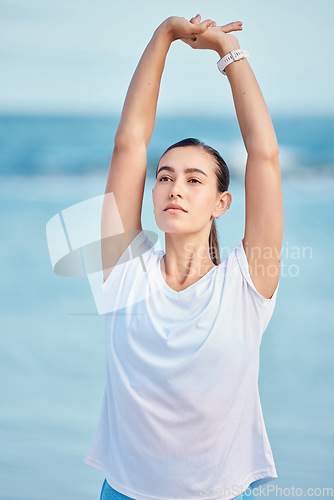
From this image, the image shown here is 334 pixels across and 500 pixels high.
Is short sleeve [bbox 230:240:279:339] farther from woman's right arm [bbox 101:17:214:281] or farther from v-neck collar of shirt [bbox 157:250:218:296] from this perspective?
woman's right arm [bbox 101:17:214:281]

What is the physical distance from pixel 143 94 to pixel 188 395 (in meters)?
0.66

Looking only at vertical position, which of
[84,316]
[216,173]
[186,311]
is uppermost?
[84,316]

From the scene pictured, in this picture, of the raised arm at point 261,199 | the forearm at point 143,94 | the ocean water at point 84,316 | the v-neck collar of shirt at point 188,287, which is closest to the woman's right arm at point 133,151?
the forearm at point 143,94

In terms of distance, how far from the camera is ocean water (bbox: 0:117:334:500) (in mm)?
2279

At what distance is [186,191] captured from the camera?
1297 mm

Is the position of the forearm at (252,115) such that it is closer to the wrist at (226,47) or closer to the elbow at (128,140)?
the wrist at (226,47)

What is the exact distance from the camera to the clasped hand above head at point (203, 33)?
1375mm

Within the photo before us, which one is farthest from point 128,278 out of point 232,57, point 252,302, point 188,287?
point 232,57

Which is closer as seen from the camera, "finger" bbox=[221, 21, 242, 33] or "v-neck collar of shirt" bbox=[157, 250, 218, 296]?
"v-neck collar of shirt" bbox=[157, 250, 218, 296]

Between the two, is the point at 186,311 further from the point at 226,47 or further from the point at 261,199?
the point at 226,47

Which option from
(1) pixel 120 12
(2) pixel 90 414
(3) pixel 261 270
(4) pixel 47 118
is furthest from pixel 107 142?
(3) pixel 261 270

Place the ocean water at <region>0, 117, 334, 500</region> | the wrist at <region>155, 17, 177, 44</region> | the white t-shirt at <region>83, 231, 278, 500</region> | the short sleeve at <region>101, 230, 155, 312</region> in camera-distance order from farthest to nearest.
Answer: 1. the ocean water at <region>0, 117, 334, 500</region>
2. the wrist at <region>155, 17, 177, 44</region>
3. the short sleeve at <region>101, 230, 155, 312</region>
4. the white t-shirt at <region>83, 231, 278, 500</region>

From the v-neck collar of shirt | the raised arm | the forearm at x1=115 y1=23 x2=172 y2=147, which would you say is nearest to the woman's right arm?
the forearm at x1=115 y1=23 x2=172 y2=147

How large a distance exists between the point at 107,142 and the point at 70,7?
566 mm
